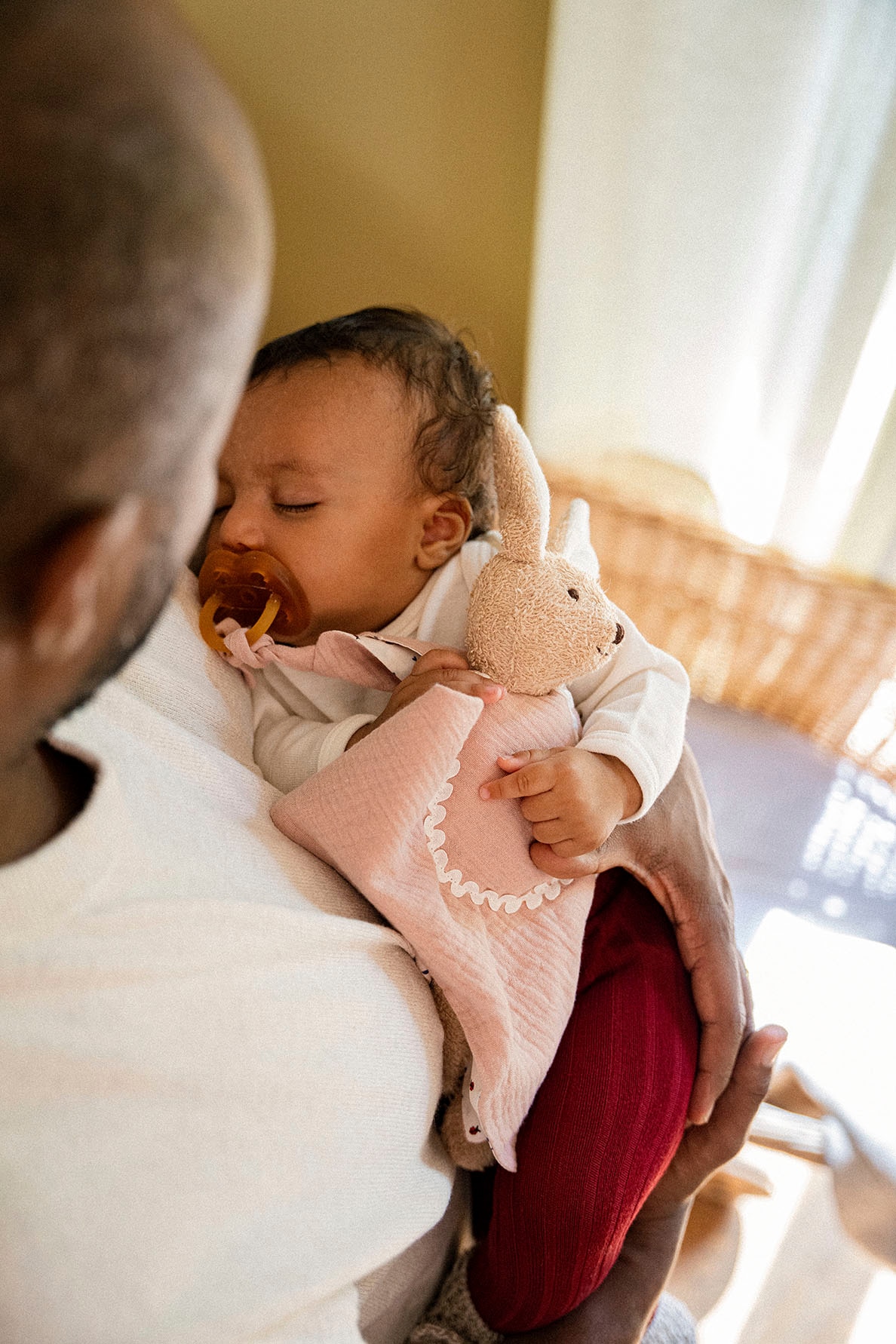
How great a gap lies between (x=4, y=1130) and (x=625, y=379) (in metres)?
1.38

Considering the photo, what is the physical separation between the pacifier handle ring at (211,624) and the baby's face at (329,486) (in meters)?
0.06

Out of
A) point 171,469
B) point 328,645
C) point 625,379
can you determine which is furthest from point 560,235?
point 171,469

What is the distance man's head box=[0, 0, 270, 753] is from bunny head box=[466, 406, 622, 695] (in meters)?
0.37

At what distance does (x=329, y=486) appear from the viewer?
2.99 ft

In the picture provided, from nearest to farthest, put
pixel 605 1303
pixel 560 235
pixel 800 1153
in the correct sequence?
pixel 605 1303, pixel 800 1153, pixel 560 235

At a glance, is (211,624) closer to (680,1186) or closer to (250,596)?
(250,596)

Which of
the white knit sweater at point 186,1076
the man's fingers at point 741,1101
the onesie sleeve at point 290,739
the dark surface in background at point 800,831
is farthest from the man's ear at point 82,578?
A: the dark surface in background at point 800,831

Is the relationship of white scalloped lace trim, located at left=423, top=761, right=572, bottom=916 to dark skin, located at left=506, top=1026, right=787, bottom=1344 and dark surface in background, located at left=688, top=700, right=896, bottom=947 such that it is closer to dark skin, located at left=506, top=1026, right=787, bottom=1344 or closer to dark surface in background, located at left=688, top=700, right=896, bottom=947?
dark skin, located at left=506, top=1026, right=787, bottom=1344

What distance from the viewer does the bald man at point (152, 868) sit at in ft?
1.15

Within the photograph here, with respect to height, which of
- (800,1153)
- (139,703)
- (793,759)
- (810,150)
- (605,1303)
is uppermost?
(810,150)

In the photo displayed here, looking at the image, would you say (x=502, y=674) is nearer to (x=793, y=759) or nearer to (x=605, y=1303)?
(x=605, y=1303)

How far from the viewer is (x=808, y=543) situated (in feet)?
4.92

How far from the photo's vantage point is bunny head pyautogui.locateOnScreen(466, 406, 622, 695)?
76cm

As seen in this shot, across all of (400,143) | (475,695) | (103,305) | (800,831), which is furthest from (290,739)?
(400,143)
